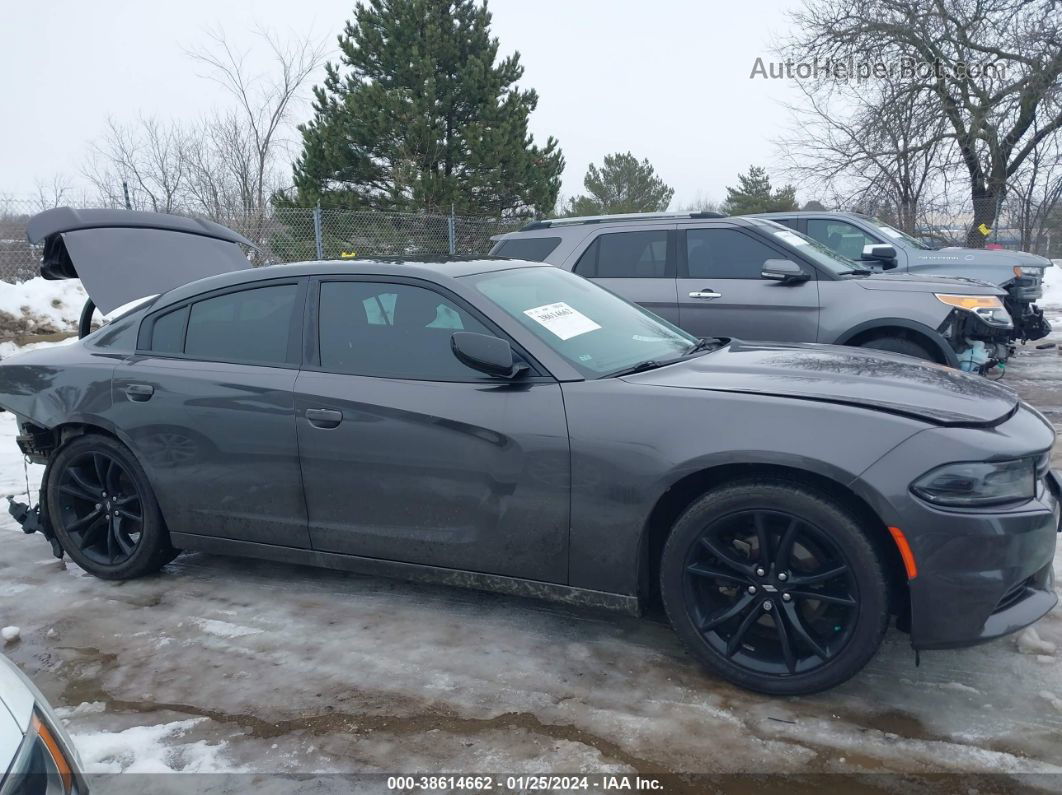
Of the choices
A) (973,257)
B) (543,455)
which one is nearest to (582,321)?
(543,455)

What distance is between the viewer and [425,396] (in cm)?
339

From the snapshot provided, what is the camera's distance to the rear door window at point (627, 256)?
7.43 meters

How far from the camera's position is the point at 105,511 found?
420 cm

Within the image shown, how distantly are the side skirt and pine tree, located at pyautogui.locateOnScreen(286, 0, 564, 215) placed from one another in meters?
16.1

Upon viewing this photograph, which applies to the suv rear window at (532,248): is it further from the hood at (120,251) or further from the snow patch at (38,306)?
the snow patch at (38,306)

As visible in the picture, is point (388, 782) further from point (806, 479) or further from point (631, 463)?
point (806, 479)

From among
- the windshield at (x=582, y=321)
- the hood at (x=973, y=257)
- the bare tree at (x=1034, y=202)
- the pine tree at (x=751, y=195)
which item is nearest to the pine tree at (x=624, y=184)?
the pine tree at (x=751, y=195)

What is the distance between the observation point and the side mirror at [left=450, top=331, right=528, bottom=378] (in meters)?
3.16

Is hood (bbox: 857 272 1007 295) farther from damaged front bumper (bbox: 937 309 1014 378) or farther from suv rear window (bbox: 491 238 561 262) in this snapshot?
suv rear window (bbox: 491 238 561 262)

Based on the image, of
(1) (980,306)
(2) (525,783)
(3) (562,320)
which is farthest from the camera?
(1) (980,306)

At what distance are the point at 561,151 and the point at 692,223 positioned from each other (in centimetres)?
1495

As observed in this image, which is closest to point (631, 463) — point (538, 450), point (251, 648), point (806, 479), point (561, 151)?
point (538, 450)

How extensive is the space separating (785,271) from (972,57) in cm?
1900

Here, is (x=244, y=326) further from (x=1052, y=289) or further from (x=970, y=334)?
(x=1052, y=289)
